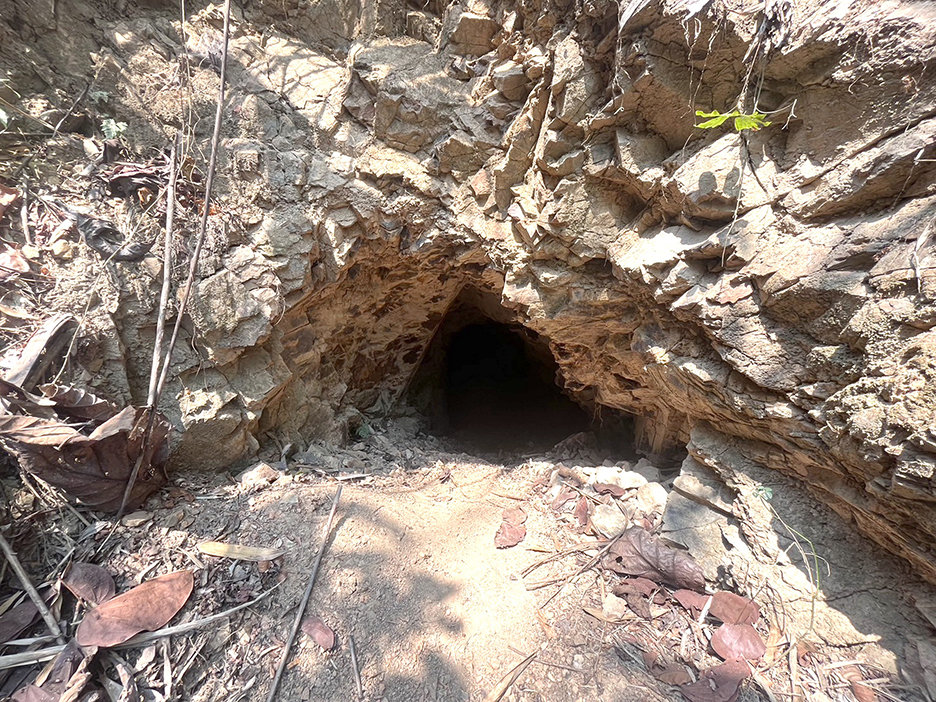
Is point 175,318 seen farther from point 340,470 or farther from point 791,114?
point 791,114

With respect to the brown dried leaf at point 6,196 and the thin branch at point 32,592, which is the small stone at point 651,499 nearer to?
the thin branch at point 32,592

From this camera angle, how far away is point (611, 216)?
107 inches

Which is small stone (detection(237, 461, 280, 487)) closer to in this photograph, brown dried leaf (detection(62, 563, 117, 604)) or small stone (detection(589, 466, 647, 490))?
brown dried leaf (detection(62, 563, 117, 604))

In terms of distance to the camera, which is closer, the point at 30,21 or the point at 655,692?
the point at 655,692

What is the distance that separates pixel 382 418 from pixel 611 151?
11.9ft

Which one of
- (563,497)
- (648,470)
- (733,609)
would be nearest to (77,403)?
(563,497)

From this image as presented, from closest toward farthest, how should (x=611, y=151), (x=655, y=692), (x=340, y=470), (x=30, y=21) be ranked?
(x=655, y=692) → (x=30, y=21) → (x=611, y=151) → (x=340, y=470)

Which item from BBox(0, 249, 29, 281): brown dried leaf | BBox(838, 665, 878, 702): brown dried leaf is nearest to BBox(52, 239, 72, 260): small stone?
BBox(0, 249, 29, 281): brown dried leaf

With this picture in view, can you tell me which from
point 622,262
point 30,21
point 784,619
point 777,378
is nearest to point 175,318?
point 30,21

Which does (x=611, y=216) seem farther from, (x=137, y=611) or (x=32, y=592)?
(x=32, y=592)

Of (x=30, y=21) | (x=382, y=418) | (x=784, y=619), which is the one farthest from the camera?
(x=382, y=418)

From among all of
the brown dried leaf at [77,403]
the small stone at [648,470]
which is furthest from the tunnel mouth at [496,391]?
the brown dried leaf at [77,403]

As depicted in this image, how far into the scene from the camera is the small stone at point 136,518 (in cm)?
199

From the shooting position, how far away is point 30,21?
2.35 metres
